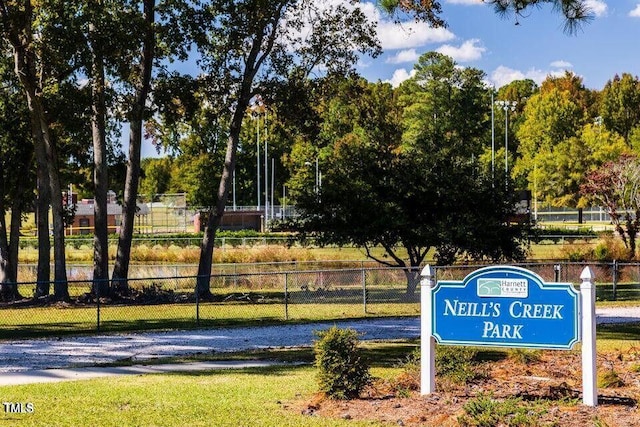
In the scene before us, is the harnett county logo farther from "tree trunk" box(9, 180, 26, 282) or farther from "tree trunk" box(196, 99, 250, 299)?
"tree trunk" box(9, 180, 26, 282)

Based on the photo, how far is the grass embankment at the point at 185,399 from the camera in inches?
385

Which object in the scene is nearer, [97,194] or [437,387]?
[437,387]

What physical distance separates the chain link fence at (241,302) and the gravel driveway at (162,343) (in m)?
1.40

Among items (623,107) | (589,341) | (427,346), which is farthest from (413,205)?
(623,107)

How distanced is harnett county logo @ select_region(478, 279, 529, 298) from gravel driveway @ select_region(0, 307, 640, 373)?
5624mm

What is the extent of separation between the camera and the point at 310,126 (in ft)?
108

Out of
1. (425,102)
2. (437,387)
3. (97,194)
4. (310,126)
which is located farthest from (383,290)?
(425,102)

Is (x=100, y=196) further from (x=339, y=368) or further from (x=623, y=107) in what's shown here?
(x=623, y=107)

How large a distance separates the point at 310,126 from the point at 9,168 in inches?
450

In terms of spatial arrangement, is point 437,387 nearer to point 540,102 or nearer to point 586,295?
point 586,295

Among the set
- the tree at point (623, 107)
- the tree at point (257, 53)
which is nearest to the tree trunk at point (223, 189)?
the tree at point (257, 53)

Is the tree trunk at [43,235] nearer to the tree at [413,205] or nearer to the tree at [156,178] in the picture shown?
the tree at [413,205]

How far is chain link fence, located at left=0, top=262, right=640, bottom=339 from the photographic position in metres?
23.0

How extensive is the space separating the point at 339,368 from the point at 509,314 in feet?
6.64
